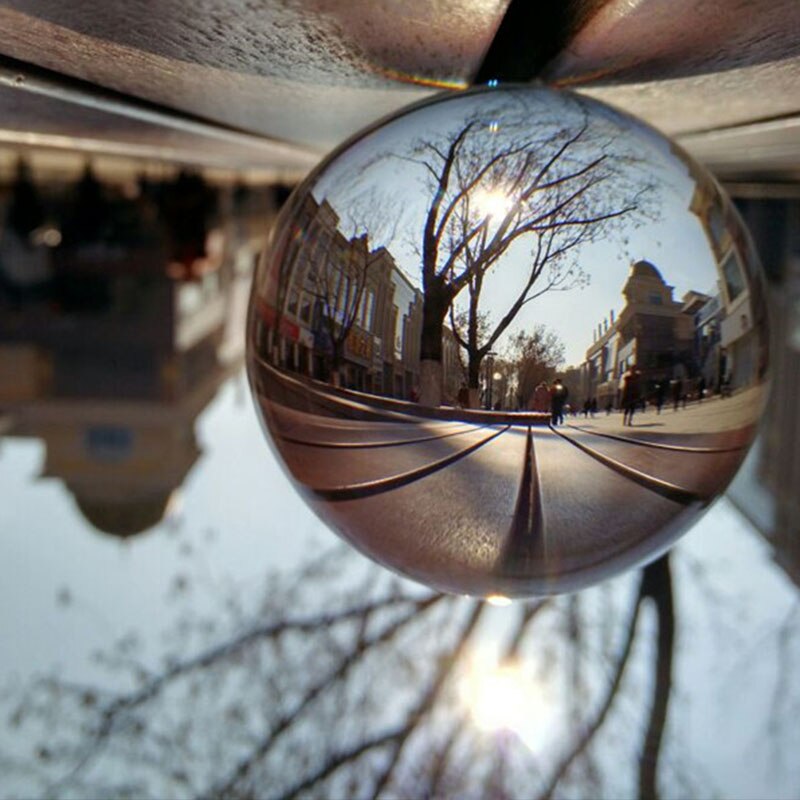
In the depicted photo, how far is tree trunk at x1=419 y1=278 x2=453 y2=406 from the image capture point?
725 mm

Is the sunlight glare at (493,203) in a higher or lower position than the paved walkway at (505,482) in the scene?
higher

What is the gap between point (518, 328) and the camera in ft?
2.36

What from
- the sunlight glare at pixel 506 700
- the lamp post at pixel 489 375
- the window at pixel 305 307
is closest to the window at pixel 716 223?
the lamp post at pixel 489 375

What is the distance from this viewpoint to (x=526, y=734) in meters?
1.87

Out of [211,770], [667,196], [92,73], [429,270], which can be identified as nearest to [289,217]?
[429,270]

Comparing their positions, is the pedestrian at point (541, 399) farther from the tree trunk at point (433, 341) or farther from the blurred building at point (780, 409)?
the blurred building at point (780, 409)

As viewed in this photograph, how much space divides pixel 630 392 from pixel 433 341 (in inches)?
6.3

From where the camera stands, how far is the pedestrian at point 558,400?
732 mm

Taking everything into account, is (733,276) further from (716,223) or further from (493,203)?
(493,203)

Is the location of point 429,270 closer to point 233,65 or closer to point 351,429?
point 351,429

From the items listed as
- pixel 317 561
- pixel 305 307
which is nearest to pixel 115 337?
pixel 317 561

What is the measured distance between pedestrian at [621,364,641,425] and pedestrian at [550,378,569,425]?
0.15 ft

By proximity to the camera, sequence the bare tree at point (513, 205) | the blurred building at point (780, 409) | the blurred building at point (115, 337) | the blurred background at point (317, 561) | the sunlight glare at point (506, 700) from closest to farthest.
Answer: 1. the bare tree at point (513, 205)
2. the blurred background at point (317, 561)
3. the sunlight glare at point (506, 700)
4. the blurred building at point (780, 409)
5. the blurred building at point (115, 337)

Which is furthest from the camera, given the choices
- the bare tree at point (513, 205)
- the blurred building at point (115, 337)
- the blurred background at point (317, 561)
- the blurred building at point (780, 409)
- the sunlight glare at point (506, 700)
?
the blurred building at point (115, 337)
